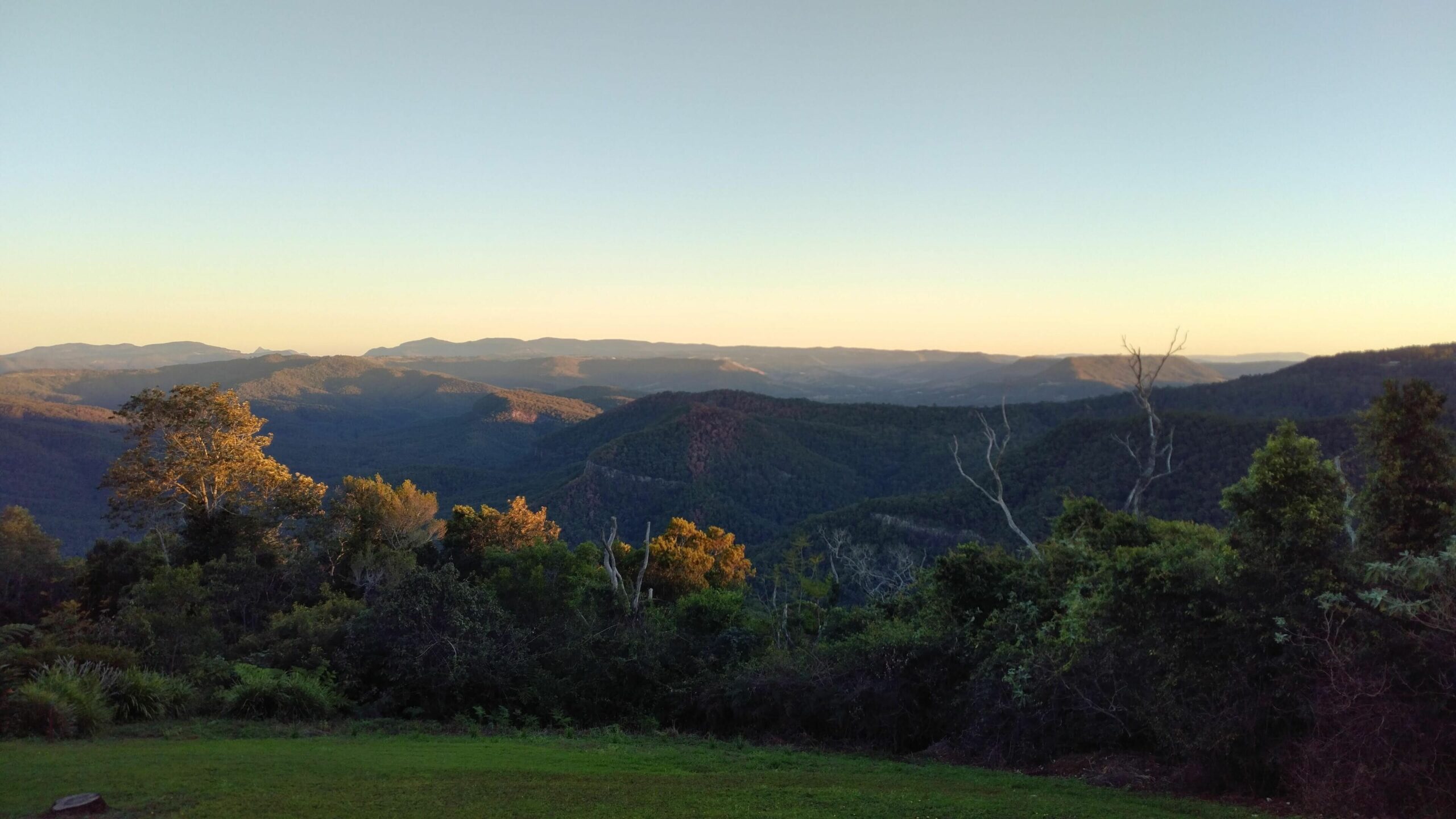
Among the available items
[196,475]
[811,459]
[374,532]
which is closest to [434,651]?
[374,532]

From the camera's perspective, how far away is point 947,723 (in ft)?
52.1

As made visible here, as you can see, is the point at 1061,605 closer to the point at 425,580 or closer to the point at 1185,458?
the point at 425,580

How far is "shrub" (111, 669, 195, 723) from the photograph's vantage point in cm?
1401

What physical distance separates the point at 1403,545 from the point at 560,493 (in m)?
74.7

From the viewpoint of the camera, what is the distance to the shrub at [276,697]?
50.0 feet

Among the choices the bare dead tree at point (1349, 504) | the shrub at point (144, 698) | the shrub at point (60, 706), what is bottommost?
the shrub at point (144, 698)

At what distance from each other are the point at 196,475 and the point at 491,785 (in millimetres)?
25249

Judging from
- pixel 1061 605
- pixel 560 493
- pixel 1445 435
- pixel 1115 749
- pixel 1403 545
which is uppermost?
pixel 1445 435

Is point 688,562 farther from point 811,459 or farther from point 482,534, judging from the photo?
point 811,459

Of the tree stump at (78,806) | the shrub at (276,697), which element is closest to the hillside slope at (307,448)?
the shrub at (276,697)

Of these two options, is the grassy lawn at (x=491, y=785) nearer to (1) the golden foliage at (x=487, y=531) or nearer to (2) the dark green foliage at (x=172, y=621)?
(2) the dark green foliage at (x=172, y=621)

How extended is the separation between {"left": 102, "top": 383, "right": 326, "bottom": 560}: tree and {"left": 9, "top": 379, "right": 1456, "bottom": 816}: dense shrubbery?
12.6 inches

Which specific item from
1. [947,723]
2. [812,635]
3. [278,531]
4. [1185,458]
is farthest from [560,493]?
[947,723]

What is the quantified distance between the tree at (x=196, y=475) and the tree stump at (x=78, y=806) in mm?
22719
